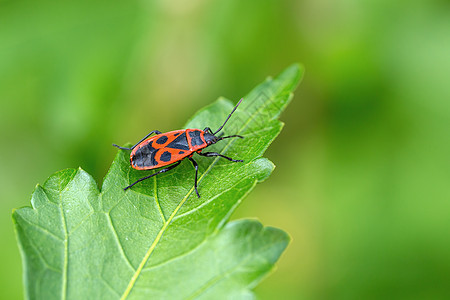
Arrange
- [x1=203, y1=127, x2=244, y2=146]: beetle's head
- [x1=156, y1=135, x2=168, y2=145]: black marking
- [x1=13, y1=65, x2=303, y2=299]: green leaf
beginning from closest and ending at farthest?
[x1=13, y1=65, x2=303, y2=299]: green leaf
[x1=203, y1=127, x2=244, y2=146]: beetle's head
[x1=156, y1=135, x2=168, y2=145]: black marking

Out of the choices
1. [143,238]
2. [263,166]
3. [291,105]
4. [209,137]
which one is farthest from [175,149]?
[291,105]

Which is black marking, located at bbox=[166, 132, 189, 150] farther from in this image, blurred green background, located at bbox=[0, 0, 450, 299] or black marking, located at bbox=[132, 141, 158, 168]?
blurred green background, located at bbox=[0, 0, 450, 299]

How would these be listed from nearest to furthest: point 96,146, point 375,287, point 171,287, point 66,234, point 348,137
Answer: point 171,287 → point 66,234 → point 375,287 → point 96,146 → point 348,137

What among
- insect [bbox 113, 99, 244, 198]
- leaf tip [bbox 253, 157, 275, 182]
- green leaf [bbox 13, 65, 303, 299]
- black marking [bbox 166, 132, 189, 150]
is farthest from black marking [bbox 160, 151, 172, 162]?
leaf tip [bbox 253, 157, 275, 182]

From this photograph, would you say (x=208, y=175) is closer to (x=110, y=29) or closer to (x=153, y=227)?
(x=153, y=227)

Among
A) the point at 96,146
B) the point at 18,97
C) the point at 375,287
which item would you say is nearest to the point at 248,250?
the point at 375,287

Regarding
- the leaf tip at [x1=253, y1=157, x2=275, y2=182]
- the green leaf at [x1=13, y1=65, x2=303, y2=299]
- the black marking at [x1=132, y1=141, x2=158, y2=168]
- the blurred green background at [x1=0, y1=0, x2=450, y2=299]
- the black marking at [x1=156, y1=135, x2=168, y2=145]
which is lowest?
the green leaf at [x1=13, y1=65, x2=303, y2=299]

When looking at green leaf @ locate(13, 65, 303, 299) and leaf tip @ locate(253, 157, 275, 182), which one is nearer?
green leaf @ locate(13, 65, 303, 299)
